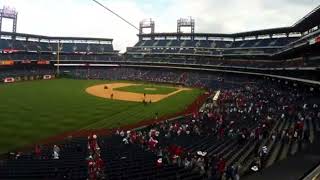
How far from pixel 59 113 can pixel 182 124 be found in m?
14.5

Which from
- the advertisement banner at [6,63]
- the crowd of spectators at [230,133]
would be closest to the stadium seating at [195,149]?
the crowd of spectators at [230,133]

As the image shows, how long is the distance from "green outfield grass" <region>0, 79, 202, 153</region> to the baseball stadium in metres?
0.10

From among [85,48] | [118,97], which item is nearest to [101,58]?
[85,48]

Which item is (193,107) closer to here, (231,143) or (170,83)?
(231,143)

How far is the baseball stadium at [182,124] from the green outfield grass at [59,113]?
10 centimetres

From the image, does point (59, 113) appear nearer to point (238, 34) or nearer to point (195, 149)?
point (195, 149)

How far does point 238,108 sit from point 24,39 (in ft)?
260

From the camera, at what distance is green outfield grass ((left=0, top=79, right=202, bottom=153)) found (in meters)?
31.1

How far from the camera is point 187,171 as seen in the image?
18.8 meters

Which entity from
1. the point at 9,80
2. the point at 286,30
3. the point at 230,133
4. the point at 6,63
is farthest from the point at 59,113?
the point at 6,63

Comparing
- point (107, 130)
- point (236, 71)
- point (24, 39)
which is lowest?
point (107, 130)

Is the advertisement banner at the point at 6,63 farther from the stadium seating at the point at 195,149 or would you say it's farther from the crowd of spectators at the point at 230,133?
the stadium seating at the point at 195,149

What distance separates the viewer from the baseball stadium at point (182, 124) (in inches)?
752

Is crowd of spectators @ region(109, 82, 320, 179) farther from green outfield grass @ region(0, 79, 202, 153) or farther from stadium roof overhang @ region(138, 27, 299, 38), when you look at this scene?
stadium roof overhang @ region(138, 27, 299, 38)
